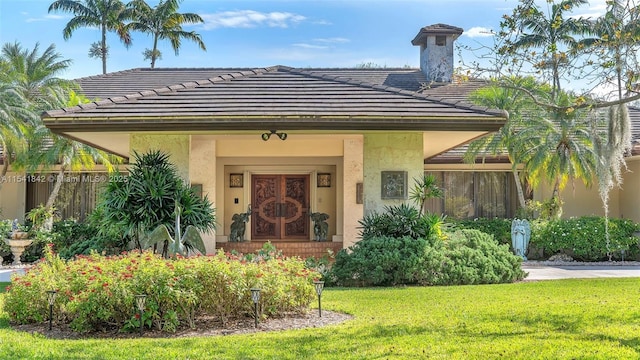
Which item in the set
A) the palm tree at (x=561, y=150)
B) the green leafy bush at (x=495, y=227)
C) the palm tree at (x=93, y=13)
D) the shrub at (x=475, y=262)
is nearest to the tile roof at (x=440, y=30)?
the palm tree at (x=561, y=150)

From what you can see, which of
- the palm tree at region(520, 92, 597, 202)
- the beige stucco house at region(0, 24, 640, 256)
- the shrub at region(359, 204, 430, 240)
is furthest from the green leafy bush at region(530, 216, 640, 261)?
the shrub at region(359, 204, 430, 240)

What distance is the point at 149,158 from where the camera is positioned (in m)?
12.3

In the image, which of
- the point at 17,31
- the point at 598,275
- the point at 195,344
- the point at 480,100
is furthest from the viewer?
the point at 17,31

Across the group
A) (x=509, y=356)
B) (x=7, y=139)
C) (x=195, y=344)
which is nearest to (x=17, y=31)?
(x=7, y=139)

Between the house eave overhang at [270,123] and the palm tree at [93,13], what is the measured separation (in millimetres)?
26137

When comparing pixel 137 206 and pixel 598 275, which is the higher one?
pixel 137 206

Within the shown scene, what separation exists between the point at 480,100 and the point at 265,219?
7.09 metres

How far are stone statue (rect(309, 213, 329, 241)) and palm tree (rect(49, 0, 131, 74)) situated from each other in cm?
2471

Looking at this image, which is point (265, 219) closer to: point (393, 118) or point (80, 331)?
point (393, 118)

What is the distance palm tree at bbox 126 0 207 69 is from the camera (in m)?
36.4

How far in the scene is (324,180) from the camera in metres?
18.1

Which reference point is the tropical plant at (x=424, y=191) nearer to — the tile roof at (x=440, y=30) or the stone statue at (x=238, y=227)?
the stone statue at (x=238, y=227)

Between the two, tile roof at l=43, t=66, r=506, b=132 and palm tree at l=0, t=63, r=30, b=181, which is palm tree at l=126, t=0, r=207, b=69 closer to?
palm tree at l=0, t=63, r=30, b=181

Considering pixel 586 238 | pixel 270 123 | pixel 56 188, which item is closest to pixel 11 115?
pixel 56 188
